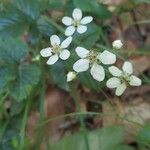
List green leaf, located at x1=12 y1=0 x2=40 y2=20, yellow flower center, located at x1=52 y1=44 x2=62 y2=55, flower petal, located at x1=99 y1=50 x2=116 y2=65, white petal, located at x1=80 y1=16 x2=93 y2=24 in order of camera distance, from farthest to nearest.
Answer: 1. green leaf, located at x1=12 y1=0 x2=40 y2=20
2. white petal, located at x1=80 y1=16 x2=93 y2=24
3. yellow flower center, located at x1=52 y1=44 x2=62 y2=55
4. flower petal, located at x1=99 y1=50 x2=116 y2=65

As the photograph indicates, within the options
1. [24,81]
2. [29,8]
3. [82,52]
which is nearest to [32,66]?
[24,81]

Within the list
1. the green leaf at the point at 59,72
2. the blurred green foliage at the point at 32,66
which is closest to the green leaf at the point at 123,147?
the blurred green foliage at the point at 32,66

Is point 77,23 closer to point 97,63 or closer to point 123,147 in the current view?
point 97,63

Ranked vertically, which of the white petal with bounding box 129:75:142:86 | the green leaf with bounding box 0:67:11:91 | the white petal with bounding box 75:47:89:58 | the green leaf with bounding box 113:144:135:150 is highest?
the white petal with bounding box 75:47:89:58

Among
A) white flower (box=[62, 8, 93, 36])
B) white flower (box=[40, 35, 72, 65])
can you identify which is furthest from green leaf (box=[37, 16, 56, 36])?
white flower (box=[40, 35, 72, 65])

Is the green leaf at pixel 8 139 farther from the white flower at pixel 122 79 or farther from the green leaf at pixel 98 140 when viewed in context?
the white flower at pixel 122 79

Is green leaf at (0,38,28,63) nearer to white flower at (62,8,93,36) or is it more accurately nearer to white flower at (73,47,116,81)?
white flower at (62,8,93,36)

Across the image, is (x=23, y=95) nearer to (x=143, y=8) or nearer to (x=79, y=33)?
(x=79, y=33)
